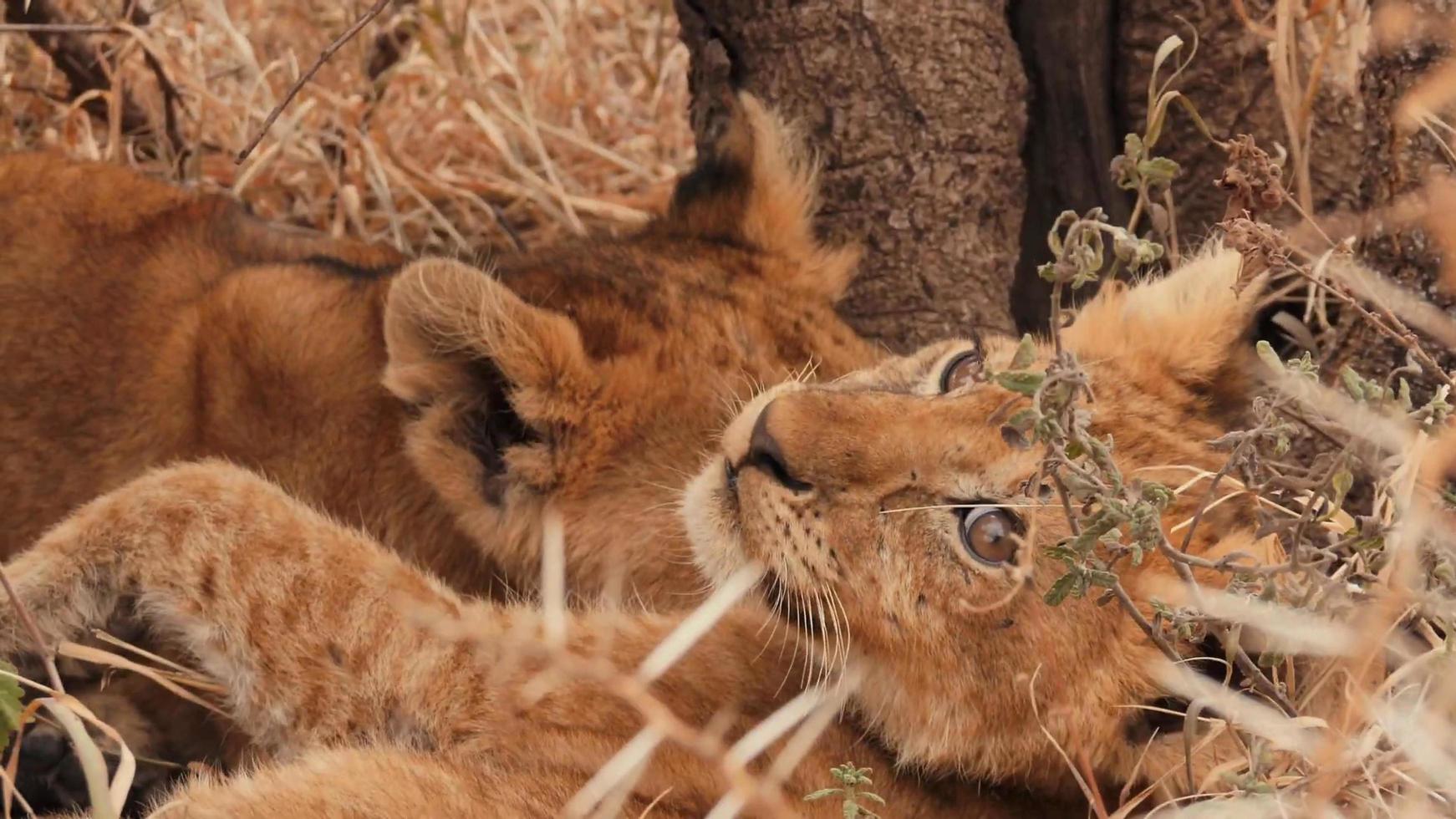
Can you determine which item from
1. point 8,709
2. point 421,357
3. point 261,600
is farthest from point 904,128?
point 8,709

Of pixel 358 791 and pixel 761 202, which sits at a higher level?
pixel 761 202

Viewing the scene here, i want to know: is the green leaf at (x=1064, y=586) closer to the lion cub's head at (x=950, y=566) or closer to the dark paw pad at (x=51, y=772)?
the lion cub's head at (x=950, y=566)

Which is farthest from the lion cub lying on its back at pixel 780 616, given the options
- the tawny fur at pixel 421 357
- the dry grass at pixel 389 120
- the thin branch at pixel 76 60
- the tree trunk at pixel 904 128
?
the thin branch at pixel 76 60

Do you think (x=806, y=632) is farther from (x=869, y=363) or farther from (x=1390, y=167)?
(x=1390, y=167)

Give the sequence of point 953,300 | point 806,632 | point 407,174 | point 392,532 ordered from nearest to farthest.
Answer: point 806,632 → point 392,532 → point 953,300 → point 407,174

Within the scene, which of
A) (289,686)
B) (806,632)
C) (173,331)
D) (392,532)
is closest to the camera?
(806,632)

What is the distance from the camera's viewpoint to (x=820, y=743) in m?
2.34

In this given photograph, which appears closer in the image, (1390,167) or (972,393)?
(972,393)

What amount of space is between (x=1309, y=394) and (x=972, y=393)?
0.60 m

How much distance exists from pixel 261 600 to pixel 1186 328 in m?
1.52

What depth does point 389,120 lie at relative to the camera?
497 centimetres

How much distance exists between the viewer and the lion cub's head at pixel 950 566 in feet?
7.11

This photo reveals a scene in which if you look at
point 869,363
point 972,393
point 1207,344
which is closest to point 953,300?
point 869,363

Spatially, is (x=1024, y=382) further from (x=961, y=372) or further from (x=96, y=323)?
(x=96, y=323)
